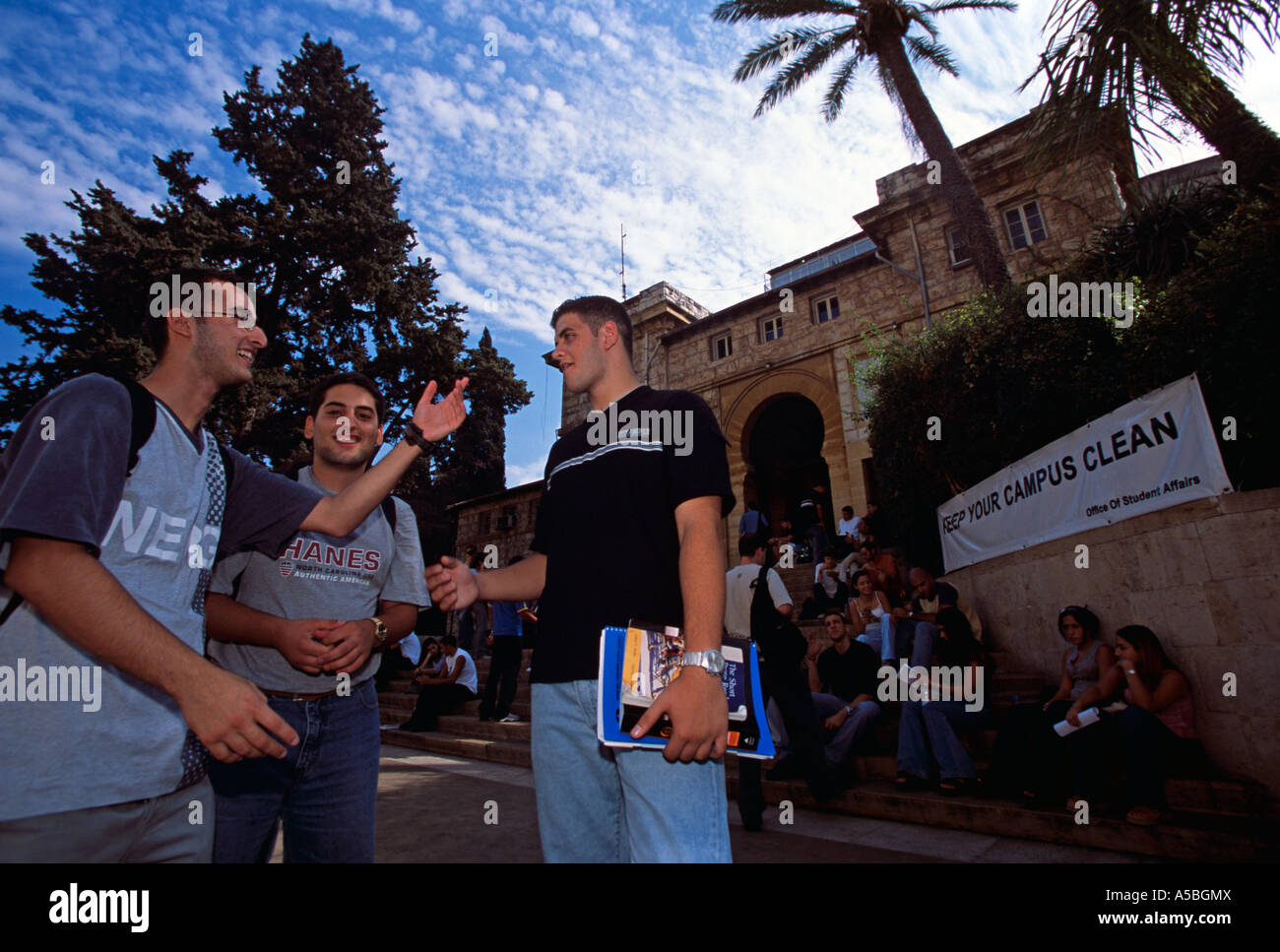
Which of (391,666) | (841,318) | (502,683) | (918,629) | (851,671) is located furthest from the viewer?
(841,318)

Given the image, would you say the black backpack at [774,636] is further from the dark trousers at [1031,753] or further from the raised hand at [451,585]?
the raised hand at [451,585]

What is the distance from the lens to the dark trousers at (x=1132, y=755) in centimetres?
440

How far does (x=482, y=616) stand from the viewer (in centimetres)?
1339

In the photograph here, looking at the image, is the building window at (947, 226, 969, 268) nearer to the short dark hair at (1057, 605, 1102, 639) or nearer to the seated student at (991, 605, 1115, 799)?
the short dark hair at (1057, 605, 1102, 639)

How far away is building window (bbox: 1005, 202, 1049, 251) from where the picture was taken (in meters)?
16.2

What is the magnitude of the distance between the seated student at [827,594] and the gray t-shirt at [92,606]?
10.5 meters

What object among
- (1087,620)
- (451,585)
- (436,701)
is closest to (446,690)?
(436,701)

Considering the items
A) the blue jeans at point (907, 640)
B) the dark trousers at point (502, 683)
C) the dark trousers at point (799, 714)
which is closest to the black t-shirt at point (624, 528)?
the dark trousers at point (799, 714)

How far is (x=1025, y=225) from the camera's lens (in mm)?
16406

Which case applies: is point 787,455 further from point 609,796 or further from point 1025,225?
→ point 609,796

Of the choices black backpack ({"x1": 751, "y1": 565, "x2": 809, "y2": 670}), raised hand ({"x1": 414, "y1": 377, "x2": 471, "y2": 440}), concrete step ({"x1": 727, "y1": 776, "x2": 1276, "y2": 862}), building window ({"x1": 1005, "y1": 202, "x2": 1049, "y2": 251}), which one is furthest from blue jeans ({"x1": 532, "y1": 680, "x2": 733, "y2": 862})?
building window ({"x1": 1005, "y1": 202, "x2": 1049, "y2": 251})

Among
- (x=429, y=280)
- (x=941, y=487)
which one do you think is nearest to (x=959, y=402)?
(x=941, y=487)

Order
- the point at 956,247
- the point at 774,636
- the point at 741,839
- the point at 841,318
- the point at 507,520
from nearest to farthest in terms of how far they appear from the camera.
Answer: the point at 741,839 → the point at 774,636 → the point at 956,247 → the point at 841,318 → the point at 507,520

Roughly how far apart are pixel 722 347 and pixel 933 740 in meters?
18.0
